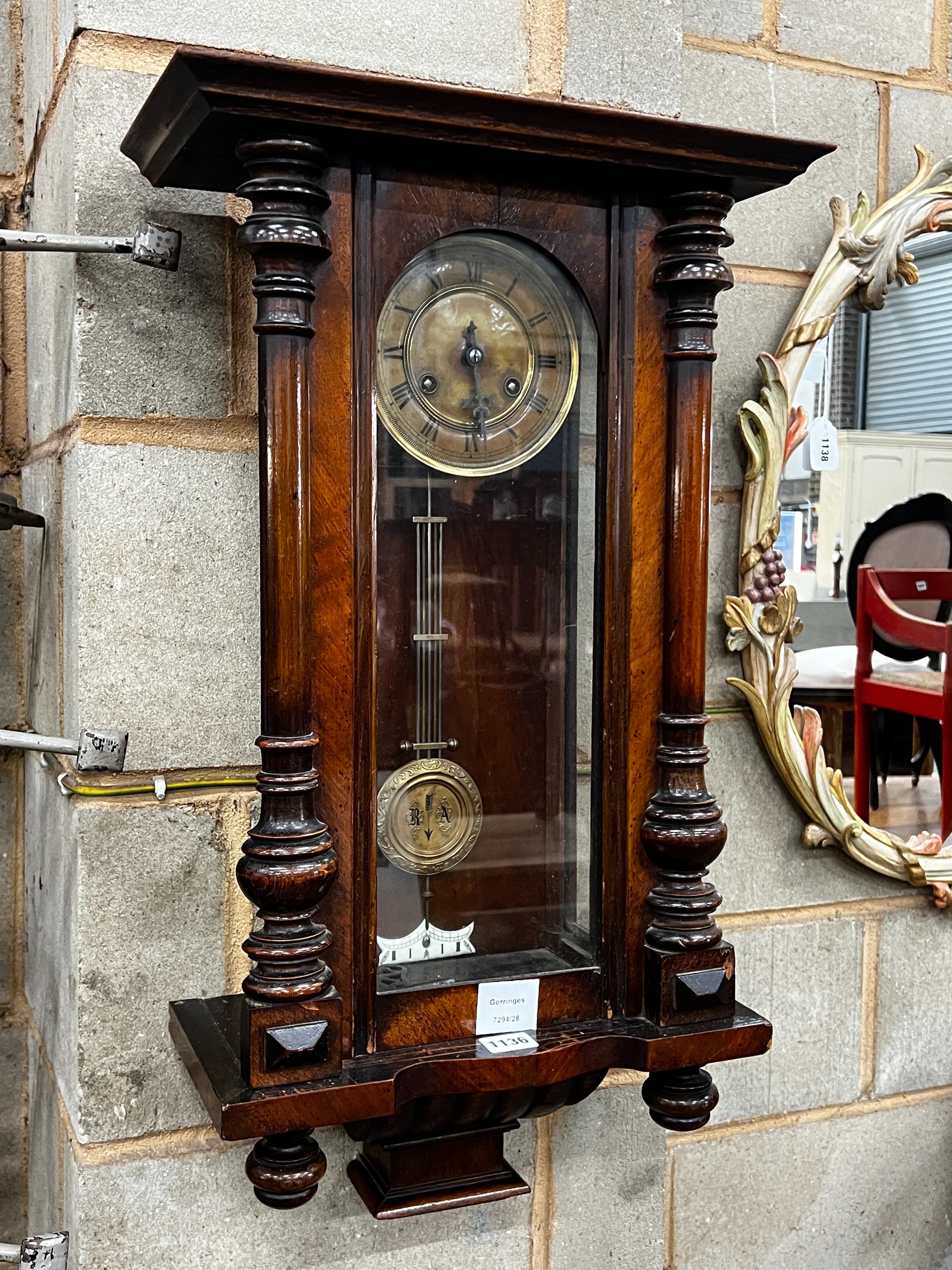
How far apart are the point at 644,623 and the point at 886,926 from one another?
30.3 inches

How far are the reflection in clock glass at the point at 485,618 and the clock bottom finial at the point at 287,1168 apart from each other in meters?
0.14

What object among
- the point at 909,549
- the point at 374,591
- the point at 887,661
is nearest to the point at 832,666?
the point at 887,661

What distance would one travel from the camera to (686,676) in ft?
3.47

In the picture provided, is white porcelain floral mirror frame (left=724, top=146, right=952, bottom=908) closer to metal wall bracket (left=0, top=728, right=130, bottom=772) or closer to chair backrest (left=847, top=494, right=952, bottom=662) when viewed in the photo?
chair backrest (left=847, top=494, right=952, bottom=662)

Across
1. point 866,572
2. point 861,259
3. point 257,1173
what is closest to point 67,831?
point 257,1173

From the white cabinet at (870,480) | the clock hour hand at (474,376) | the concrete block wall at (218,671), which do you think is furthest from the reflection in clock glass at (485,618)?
the white cabinet at (870,480)

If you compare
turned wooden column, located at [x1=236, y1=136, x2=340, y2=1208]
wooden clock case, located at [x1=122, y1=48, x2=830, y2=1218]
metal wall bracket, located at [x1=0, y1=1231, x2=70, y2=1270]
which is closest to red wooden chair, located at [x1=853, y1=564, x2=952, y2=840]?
wooden clock case, located at [x1=122, y1=48, x2=830, y2=1218]

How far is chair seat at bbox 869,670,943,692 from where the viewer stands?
154 cm

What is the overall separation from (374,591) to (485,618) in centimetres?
10

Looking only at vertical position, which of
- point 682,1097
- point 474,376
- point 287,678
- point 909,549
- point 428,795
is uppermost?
point 474,376

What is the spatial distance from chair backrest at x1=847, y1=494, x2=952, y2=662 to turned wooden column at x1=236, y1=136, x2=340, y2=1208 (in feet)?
2.76

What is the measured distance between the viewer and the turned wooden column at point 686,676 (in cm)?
104

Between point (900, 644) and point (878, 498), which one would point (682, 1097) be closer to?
point (900, 644)

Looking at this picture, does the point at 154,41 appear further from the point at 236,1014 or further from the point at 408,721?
the point at 236,1014
